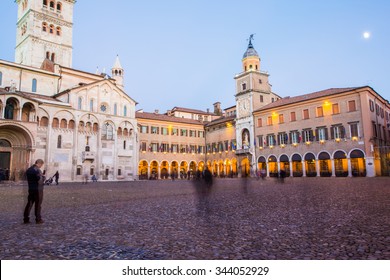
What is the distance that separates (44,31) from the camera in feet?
166

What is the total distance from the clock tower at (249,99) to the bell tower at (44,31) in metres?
32.2

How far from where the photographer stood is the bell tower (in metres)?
49.0

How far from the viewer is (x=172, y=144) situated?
5612cm

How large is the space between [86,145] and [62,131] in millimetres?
3809

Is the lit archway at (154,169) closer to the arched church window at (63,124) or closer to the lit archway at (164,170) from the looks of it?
the lit archway at (164,170)

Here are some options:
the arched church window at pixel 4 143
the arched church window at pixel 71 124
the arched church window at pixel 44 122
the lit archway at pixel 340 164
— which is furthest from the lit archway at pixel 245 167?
the arched church window at pixel 4 143

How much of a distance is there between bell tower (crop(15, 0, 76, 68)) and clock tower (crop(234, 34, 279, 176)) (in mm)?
32212

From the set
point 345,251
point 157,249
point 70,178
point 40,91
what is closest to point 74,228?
point 157,249

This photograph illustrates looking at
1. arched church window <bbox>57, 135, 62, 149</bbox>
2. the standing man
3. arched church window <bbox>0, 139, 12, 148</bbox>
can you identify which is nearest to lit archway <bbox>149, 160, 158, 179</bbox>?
arched church window <bbox>57, 135, 62, 149</bbox>

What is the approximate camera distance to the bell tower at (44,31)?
49.0 meters

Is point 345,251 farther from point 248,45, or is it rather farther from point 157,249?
point 248,45

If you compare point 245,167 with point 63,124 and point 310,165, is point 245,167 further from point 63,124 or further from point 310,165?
point 63,124

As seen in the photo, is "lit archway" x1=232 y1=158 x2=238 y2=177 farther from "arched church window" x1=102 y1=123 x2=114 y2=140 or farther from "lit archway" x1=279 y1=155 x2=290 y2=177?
"arched church window" x1=102 y1=123 x2=114 y2=140

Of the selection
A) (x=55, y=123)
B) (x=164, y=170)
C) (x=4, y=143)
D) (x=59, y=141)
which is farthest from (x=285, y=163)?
(x=4, y=143)
